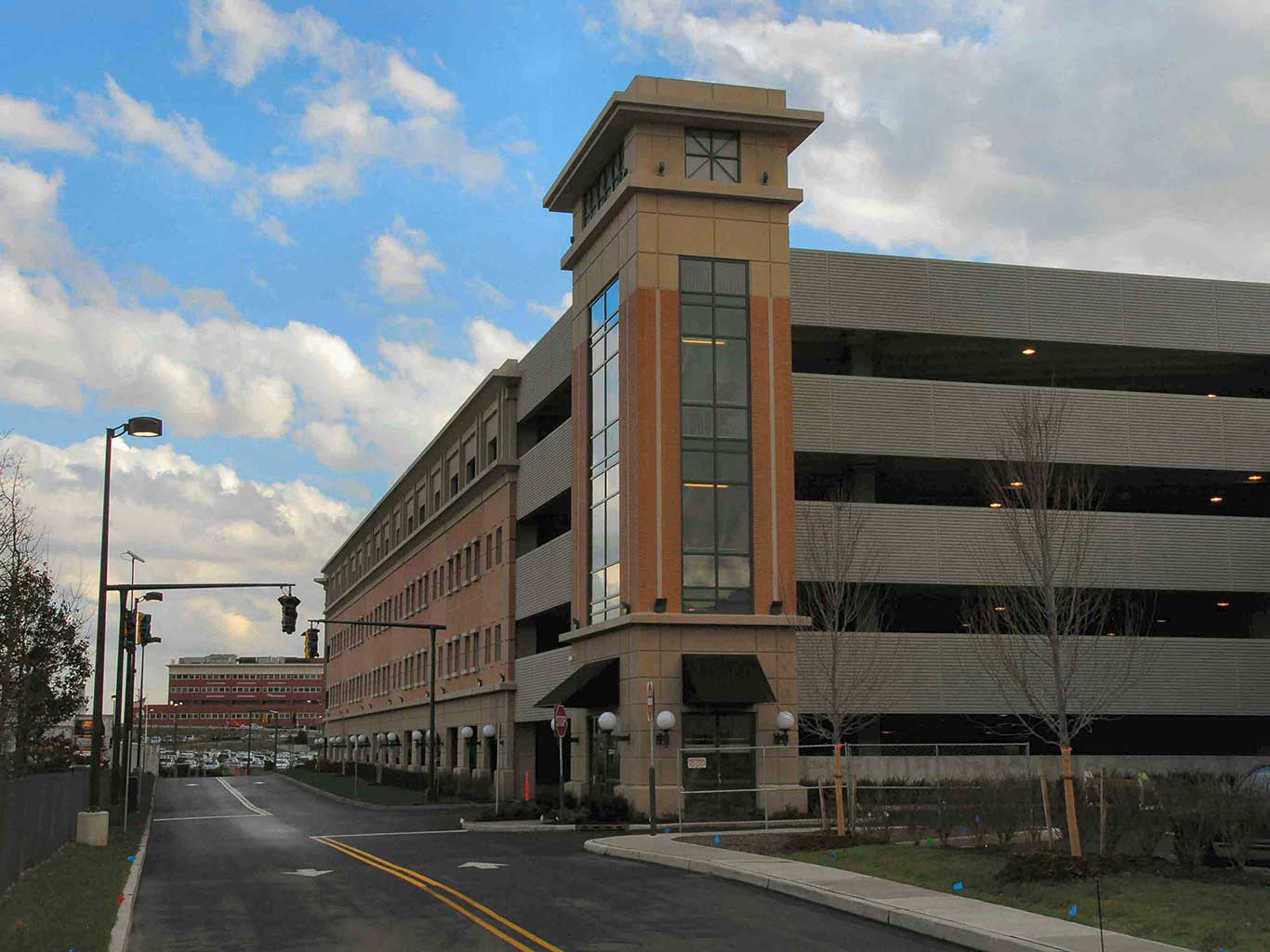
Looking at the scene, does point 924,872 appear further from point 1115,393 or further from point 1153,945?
point 1115,393

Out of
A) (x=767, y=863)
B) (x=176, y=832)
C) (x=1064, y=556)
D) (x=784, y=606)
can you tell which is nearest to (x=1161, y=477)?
(x=1064, y=556)

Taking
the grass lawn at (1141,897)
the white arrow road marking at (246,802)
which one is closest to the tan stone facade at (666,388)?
the white arrow road marking at (246,802)

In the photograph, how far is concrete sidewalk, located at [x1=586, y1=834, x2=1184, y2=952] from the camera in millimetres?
15227

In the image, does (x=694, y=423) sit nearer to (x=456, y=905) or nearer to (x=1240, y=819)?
(x=456, y=905)

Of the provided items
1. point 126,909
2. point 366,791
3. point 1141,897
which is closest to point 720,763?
point 126,909

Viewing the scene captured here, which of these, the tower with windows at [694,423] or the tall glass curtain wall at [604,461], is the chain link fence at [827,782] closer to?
the tower with windows at [694,423]

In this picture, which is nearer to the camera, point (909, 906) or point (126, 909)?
point (909, 906)

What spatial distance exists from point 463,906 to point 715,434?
24255 millimetres

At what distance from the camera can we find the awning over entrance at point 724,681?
39656mm

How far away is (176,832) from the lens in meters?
→ 42.1

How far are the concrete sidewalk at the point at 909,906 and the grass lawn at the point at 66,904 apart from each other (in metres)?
9.64

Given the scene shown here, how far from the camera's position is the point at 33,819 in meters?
24.3

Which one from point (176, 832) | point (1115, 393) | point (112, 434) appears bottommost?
point (176, 832)

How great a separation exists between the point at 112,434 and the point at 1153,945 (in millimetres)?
27681
